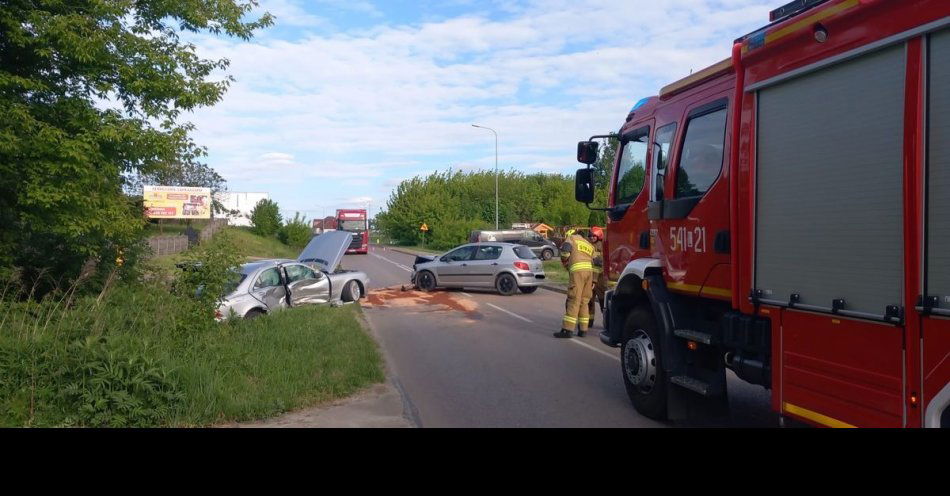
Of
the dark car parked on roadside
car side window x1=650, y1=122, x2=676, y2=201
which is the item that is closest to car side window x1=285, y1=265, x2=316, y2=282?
car side window x1=650, y1=122, x2=676, y2=201

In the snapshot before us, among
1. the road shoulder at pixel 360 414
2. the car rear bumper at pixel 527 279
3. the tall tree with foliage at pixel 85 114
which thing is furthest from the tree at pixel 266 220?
the road shoulder at pixel 360 414

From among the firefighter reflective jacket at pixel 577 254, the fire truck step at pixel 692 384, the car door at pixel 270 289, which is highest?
the firefighter reflective jacket at pixel 577 254

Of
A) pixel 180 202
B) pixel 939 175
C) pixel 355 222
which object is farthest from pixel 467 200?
pixel 939 175

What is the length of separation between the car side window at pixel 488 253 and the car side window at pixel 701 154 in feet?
46.9

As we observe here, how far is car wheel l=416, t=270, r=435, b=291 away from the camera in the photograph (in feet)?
69.7

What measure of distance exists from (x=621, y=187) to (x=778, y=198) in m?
3.03

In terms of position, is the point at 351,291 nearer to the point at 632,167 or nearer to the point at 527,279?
the point at 527,279

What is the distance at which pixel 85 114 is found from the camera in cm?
877

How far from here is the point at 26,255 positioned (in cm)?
959

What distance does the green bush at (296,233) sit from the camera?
53.6 metres

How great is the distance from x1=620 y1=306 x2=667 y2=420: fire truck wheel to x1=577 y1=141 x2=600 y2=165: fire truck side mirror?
1.67m

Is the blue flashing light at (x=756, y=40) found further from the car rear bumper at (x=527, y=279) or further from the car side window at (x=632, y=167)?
the car rear bumper at (x=527, y=279)
